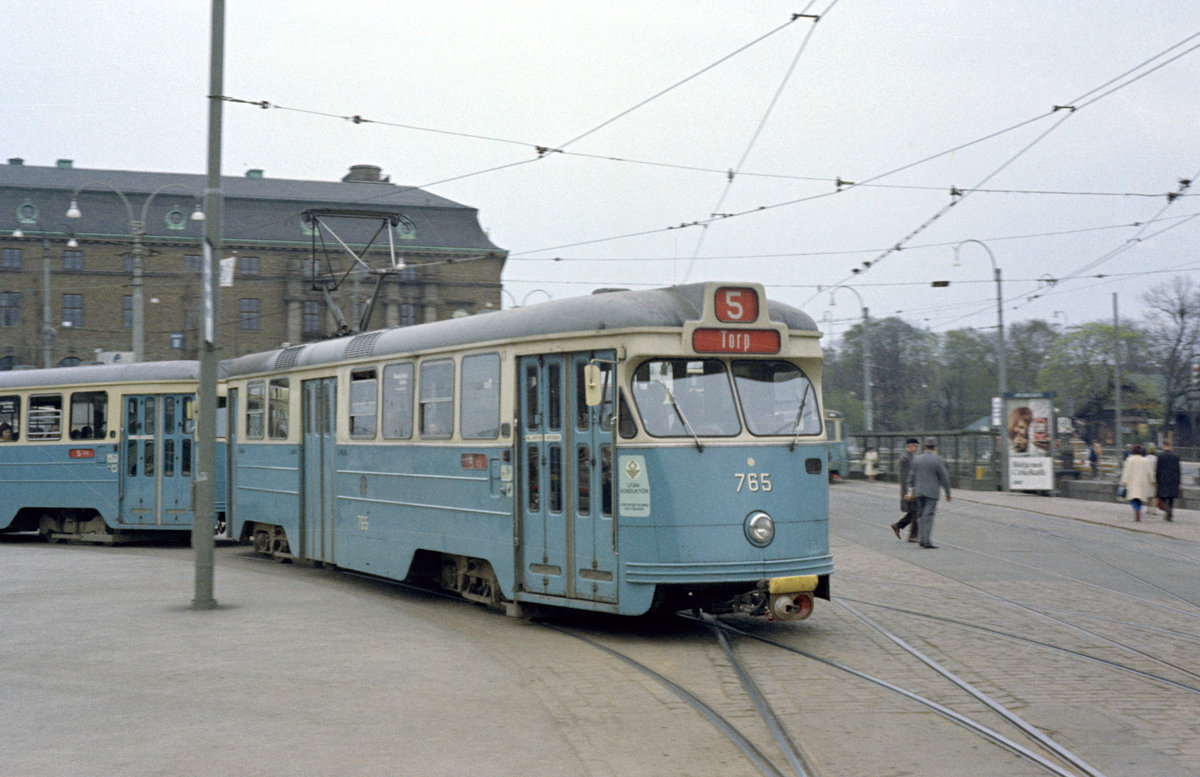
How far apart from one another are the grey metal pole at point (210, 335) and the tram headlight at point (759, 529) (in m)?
5.34

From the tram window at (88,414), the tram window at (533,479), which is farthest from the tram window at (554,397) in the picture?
the tram window at (88,414)

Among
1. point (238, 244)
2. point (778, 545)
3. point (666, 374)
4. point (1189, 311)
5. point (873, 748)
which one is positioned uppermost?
point (238, 244)

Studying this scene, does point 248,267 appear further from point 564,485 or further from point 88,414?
point 564,485

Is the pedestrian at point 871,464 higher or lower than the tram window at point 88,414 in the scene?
lower

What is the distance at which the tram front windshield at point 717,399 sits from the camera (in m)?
9.89

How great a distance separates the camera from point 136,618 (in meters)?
11.2

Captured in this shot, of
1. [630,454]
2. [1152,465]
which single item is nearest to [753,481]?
[630,454]

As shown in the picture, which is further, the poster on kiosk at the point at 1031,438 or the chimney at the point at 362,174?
the chimney at the point at 362,174

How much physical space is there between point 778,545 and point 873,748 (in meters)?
3.42

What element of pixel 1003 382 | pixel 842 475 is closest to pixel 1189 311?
pixel 842 475

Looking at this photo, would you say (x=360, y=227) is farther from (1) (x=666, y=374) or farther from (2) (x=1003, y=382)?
(1) (x=666, y=374)

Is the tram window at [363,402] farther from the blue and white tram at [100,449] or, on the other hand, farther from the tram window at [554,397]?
the blue and white tram at [100,449]

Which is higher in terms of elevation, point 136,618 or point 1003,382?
point 1003,382

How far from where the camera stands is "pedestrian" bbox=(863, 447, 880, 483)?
156 ft
